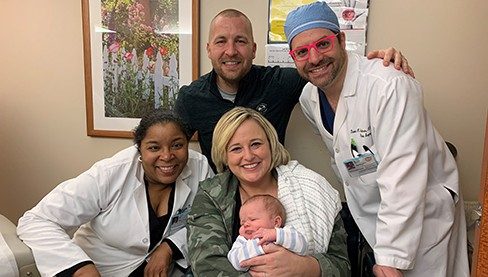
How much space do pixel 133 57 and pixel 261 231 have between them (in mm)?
1401

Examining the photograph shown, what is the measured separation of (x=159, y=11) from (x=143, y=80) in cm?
40

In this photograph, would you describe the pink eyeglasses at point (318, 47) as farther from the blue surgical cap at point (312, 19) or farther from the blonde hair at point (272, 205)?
the blonde hair at point (272, 205)

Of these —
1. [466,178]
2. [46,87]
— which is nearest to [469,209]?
[466,178]

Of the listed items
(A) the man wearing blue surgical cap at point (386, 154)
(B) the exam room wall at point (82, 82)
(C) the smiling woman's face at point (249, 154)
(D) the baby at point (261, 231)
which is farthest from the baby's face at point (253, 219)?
(B) the exam room wall at point (82, 82)

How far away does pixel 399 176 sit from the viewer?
1.47 metres

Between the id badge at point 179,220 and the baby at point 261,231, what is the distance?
1.33ft

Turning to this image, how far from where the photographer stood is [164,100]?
247 cm

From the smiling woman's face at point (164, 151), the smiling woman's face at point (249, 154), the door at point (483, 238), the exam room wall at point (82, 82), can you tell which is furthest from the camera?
the exam room wall at point (82, 82)

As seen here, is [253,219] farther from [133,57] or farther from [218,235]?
[133,57]

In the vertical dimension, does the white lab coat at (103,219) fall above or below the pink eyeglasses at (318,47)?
below

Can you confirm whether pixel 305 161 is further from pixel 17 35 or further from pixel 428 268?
pixel 17 35

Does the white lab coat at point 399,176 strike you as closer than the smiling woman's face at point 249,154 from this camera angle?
Yes

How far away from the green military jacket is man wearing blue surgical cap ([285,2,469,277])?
0.15 meters

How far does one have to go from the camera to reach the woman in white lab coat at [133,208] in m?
1.78
